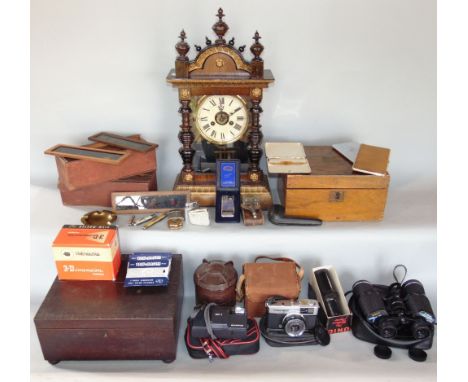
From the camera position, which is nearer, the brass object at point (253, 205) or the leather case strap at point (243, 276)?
the leather case strap at point (243, 276)

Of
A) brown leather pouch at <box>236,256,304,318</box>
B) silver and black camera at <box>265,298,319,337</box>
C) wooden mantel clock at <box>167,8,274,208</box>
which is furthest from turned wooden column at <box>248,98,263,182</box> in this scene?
silver and black camera at <box>265,298,319,337</box>

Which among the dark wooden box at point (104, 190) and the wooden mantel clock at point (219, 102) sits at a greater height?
the wooden mantel clock at point (219, 102)

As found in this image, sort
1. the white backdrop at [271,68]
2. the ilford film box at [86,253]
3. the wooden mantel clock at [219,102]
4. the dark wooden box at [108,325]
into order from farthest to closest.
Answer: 1. the white backdrop at [271,68]
2. the wooden mantel clock at [219,102]
3. the ilford film box at [86,253]
4. the dark wooden box at [108,325]

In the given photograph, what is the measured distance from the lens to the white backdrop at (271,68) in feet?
5.54

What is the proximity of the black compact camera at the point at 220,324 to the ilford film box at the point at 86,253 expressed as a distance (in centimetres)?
31

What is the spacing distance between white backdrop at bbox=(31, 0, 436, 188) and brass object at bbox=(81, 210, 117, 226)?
358mm

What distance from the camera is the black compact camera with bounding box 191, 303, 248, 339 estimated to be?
4.37 feet

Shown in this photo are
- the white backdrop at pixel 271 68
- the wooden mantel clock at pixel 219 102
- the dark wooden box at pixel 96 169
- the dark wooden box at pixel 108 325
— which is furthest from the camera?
the white backdrop at pixel 271 68

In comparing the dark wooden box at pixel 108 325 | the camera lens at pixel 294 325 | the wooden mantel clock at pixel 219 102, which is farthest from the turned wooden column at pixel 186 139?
the camera lens at pixel 294 325

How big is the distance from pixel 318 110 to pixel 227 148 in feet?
1.51

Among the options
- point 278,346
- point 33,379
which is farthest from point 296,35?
point 33,379

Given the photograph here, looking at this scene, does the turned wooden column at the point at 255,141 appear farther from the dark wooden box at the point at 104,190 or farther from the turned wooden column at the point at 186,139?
the dark wooden box at the point at 104,190

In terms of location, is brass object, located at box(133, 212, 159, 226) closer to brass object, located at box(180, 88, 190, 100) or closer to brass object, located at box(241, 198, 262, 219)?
→ brass object, located at box(241, 198, 262, 219)

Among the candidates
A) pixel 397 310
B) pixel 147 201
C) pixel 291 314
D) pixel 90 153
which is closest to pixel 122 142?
pixel 90 153
